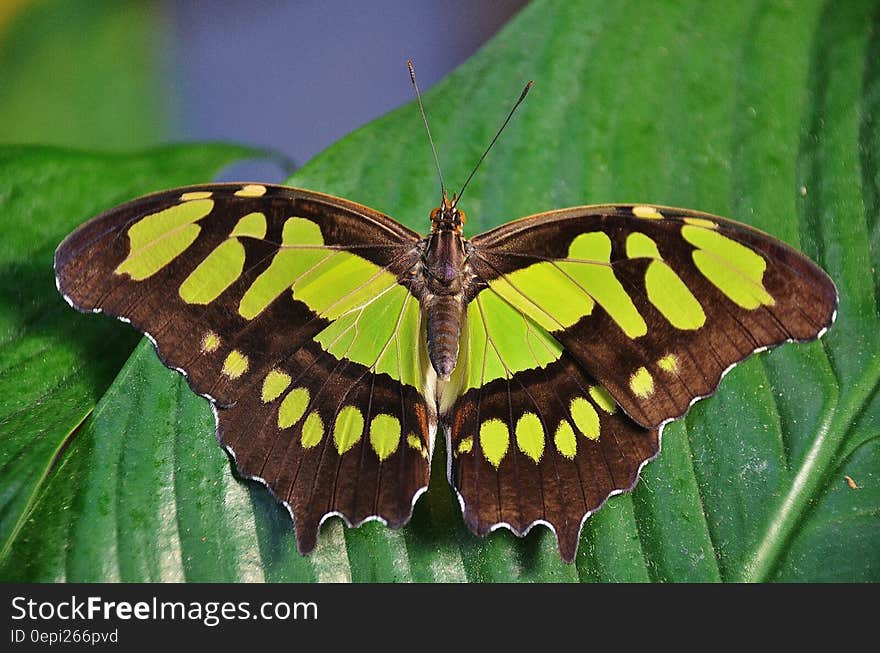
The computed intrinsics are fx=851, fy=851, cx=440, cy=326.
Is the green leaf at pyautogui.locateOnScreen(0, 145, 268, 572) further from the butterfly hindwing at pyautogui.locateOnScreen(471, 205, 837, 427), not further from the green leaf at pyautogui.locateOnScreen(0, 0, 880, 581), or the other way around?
the butterfly hindwing at pyautogui.locateOnScreen(471, 205, 837, 427)

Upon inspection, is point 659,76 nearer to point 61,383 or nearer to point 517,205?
point 517,205

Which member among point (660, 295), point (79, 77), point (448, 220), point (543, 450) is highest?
point (79, 77)

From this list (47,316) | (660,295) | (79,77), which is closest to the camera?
(660,295)

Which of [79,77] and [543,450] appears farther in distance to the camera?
[79,77]

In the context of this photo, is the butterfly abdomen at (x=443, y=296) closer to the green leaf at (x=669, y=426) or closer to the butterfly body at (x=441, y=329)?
the butterfly body at (x=441, y=329)

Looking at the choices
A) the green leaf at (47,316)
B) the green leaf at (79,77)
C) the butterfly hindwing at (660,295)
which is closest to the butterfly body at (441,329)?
the butterfly hindwing at (660,295)

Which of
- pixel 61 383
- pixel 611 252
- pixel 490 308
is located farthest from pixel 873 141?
pixel 61 383

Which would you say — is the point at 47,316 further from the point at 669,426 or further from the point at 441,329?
the point at 669,426

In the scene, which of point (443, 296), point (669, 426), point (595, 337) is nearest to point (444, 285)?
point (443, 296)

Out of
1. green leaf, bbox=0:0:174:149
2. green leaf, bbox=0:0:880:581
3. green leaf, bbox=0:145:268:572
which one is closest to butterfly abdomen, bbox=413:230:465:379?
green leaf, bbox=0:0:880:581
